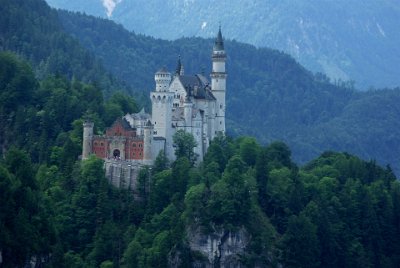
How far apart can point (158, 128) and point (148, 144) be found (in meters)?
2.55

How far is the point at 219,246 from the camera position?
11862 centimetres

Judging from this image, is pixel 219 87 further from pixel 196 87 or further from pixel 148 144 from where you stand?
pixel 148 144

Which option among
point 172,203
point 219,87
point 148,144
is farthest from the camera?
point 219,87

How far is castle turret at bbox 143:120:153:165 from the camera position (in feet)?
394

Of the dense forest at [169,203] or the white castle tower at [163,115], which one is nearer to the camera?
the dense forest at [169,203]

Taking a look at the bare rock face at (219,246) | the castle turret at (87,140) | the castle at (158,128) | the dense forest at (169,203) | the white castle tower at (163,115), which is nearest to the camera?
the dense forest at (169,203)

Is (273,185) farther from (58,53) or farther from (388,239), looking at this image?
(58,53)

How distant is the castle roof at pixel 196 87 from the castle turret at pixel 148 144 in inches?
341

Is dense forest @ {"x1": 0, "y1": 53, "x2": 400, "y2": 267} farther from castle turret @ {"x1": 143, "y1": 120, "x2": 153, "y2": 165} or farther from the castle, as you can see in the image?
the castle

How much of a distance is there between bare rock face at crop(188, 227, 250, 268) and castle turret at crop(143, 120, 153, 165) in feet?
24.6

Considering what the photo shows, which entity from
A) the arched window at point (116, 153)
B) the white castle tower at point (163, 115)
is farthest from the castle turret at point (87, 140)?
the white castle tower at point (163, 115)

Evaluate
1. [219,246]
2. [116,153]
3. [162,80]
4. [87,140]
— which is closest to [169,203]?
[219,246]

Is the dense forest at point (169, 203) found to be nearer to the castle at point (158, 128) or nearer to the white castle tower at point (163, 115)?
the white castle tower at point (163, 115)

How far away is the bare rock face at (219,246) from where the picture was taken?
388ft
